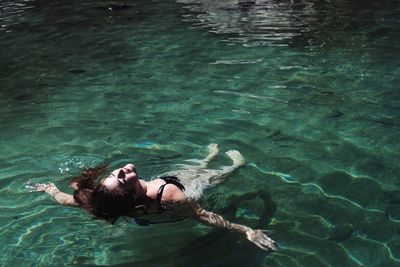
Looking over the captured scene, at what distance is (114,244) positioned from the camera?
4.59 metres

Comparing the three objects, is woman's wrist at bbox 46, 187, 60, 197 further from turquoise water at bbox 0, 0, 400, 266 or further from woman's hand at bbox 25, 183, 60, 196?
turquoise water at bbox 0, 0, 400, 266

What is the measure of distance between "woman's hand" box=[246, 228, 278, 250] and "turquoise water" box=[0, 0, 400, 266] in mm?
127

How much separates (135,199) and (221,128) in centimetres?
276

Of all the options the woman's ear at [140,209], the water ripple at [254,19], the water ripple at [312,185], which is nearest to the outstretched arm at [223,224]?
the woman's ear at [140,209]

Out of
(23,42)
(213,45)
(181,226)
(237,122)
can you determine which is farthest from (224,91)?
(23,42)

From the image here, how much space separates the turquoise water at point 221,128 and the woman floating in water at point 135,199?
0.74 feet

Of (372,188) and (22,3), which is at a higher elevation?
(22,3)

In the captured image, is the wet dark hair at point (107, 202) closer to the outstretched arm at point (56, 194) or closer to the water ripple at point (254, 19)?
the outstretched arm at point (56, 194)

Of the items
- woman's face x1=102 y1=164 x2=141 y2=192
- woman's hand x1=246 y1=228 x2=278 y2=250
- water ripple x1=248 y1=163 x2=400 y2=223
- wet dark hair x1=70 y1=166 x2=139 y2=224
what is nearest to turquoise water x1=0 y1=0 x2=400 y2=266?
water ripple x1=248 y1=163 x2=400 y2=223

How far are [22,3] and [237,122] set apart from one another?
12.8m

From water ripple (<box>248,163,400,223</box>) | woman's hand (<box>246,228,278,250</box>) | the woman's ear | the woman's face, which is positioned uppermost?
the woman's face

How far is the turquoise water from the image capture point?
452 centimetres

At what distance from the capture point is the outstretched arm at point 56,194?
15.8 ft

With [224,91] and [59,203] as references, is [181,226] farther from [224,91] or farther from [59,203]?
[224,91]
